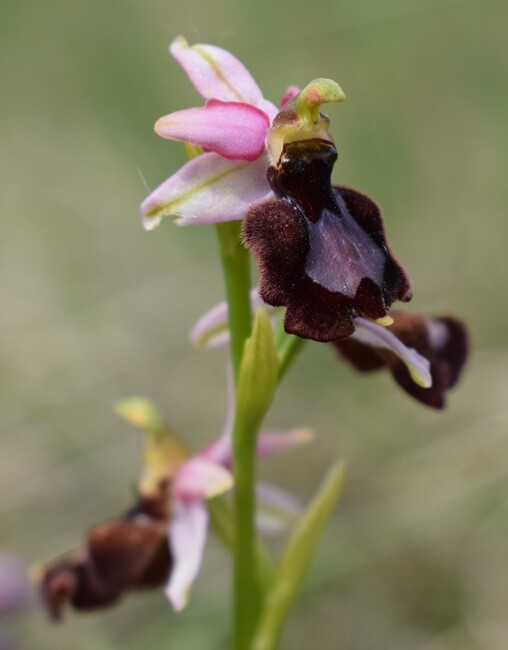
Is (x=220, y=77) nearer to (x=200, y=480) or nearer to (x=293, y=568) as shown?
(x=200, y=480)

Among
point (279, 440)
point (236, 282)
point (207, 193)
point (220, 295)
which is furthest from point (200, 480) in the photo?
point (220, 295)

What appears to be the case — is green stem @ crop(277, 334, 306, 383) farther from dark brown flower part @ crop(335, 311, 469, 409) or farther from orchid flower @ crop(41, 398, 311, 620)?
orchid flower @ crop(41, 398, 311, 620)

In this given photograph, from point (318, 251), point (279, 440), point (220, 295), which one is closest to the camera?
point (318, 251)

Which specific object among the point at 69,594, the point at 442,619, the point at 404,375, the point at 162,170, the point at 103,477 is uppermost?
the point at 404,375

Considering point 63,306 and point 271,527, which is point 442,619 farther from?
point 63,306

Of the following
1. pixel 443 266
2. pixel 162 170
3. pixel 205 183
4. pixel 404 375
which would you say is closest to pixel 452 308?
pixel 443 266

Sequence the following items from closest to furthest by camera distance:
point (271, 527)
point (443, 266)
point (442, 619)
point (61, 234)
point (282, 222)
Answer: point (282, 222)
point (271, 527)
point (442, 619)
point (443, 266)
point (61, 234)
